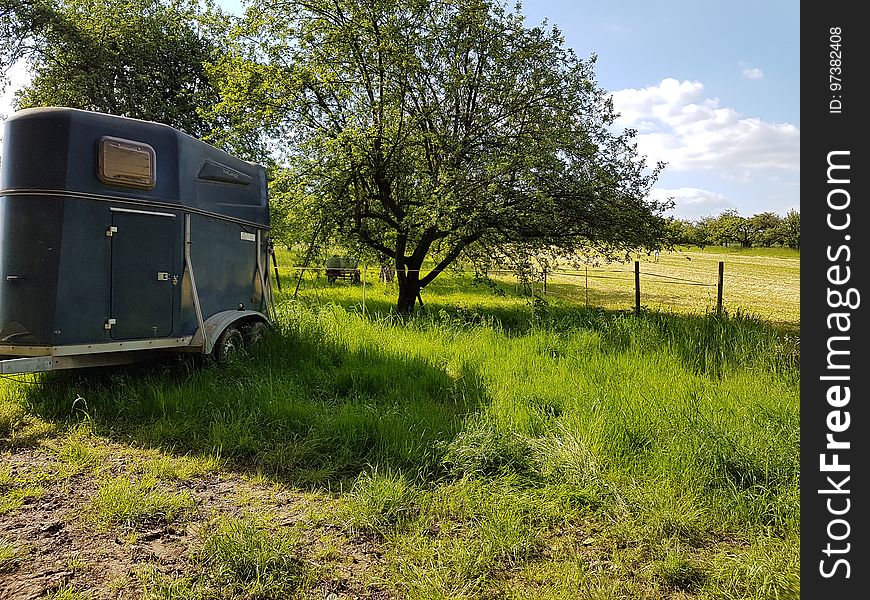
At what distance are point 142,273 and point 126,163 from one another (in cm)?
119

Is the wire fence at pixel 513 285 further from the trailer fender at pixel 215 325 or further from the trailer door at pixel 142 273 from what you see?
the trailer door at pixel 142 273

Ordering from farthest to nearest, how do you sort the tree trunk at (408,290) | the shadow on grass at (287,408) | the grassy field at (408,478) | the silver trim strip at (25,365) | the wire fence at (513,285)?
the tree trunk at (408,290) < the wire fence at (513,285) < the silver trim strip at (25,365) < the shadow on grass at (287,408) < the grassy field at (408,478)

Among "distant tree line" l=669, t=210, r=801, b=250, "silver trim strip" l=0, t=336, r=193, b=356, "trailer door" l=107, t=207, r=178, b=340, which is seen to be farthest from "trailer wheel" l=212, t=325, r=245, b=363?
"distant tree line" l=669, t=210, r=801, b=250

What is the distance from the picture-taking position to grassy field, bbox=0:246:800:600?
280 centimetres

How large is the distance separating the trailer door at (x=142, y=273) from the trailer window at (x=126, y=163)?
0.32m

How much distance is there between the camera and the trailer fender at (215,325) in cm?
603

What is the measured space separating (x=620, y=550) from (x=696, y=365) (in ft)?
13.8

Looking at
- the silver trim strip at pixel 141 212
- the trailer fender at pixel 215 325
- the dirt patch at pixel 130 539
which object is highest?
the silver trim strip at pixel 141 212

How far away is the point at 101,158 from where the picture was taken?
5.11m

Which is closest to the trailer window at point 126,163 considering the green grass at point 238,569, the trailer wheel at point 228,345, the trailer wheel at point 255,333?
the trailer wheel at point 228,345

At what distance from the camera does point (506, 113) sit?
1107 cm

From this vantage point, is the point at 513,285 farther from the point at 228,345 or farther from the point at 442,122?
the point at 228,345

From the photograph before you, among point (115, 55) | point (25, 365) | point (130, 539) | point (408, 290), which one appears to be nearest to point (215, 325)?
point (25, 365)

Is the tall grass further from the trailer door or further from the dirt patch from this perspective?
the trailer door
